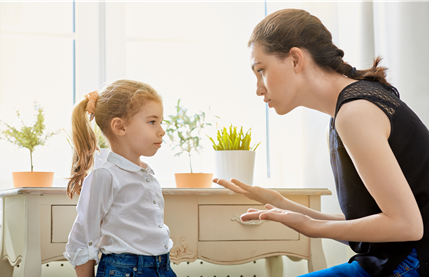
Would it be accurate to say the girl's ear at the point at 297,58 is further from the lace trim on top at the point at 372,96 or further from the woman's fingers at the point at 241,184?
the woman's fingers at the point at 241,184

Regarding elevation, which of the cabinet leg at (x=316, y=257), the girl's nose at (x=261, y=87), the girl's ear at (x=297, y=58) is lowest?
the cabinet leg at (x=316, y=257)

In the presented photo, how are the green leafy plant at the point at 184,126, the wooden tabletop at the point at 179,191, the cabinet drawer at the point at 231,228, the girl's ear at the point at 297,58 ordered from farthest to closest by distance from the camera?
the green leafy plant at the point at 184,126 < the cabinet drawer at the point at 231,228 < the wooden tabletop at the point at 179,191 < the girl's ear at the point at 297,58

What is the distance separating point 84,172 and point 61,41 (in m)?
1.05

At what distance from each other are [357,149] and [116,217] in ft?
2.08

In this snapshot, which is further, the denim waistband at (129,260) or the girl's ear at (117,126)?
the girl's ear at (117,126)

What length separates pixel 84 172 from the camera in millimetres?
1104

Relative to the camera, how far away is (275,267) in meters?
1.74

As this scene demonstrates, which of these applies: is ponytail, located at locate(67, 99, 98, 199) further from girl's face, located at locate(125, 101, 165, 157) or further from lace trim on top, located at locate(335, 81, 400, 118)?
lace trim on top, located at locate(335, 81, 400, 118)

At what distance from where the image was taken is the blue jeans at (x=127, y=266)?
955mm

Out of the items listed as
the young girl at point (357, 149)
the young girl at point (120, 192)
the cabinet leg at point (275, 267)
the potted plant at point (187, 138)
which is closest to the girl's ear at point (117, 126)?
the young girl at point (120, 192)

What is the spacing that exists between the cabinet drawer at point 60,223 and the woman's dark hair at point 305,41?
0.84 meters

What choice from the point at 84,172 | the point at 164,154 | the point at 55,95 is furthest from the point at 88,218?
the point at 55,95

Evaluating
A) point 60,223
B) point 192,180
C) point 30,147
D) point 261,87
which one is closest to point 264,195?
point 261,87

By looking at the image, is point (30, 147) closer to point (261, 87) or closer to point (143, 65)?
point (143, 65)
